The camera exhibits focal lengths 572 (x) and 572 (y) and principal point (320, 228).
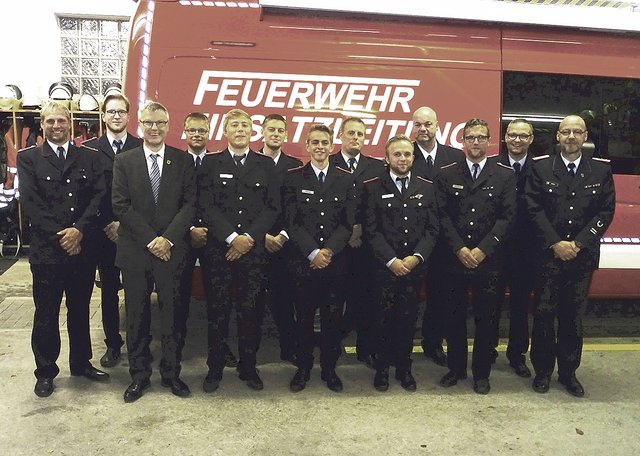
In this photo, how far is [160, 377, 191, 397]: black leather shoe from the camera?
340 cm

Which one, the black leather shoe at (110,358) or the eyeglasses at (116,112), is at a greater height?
the eyeglasses at (116,112)

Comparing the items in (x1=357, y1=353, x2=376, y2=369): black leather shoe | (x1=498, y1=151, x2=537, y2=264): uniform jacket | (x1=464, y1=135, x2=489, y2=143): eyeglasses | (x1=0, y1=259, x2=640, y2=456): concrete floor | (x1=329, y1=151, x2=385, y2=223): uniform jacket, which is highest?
(x1=464, y1=135, x2=489, y2=143): eyeglasses

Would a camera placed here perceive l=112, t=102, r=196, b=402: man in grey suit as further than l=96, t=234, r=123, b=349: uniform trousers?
No

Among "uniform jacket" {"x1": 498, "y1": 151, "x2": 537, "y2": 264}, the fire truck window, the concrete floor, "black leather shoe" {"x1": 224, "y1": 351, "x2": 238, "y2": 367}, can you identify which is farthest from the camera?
the fire truck window

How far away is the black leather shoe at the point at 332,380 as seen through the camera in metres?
3.52

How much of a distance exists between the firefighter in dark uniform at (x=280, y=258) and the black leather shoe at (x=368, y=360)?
0.48 m

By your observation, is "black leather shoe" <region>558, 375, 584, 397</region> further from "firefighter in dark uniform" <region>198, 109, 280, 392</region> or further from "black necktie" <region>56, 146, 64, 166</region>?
"black necktie" <region>56, 146, 64, 166</region>

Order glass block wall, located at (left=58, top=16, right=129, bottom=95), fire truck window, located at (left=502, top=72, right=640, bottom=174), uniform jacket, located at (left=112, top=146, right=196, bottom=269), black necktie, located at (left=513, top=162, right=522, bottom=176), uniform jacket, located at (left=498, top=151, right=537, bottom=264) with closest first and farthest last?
uniform jacket, located at (left=112, top=146, right=196, bottom=269), uniform jacket, located at (left=498, top=151, right=537, bottom=264), black necktie, located at (left=513, top=162, right=522, bottom=176), fire truck window, located at (left=502, top=72, right=640, bottom=174), glass block wall, located at (left=58, top=16, right=129, bottom=95)

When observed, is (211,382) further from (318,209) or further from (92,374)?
(318,209)

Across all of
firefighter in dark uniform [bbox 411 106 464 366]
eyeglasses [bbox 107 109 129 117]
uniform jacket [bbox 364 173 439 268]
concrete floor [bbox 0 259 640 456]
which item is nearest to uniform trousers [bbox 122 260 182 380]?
concrete floor [bbox 0 259 640 456]

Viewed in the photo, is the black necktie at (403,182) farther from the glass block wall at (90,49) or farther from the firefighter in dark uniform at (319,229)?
the glass block wall at (90,49)

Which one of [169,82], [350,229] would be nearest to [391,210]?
[350,229]

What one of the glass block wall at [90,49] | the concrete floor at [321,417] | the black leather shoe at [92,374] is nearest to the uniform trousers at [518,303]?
the concrete floor at [321,417]

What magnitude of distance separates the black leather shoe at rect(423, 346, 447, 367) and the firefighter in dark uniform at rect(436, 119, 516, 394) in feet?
1.45
